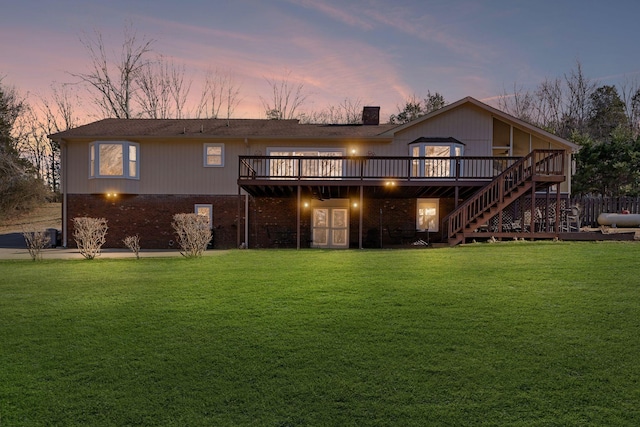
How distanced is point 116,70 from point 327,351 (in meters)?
37.2

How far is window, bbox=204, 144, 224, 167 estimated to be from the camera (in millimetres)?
18703

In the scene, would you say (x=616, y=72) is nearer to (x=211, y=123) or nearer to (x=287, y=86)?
(x=287, y=86)

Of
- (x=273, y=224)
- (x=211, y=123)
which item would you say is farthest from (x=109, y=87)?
(x=273, y=224)

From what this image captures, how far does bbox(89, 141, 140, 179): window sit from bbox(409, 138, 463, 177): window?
41.5 ft

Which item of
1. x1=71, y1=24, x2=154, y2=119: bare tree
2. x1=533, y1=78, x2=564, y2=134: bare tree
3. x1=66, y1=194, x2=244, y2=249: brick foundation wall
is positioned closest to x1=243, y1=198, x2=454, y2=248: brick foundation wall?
x1=66, y1=194, x2=244, y2=249: brick foundation wall

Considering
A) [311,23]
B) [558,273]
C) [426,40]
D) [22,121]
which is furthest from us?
[22,121]

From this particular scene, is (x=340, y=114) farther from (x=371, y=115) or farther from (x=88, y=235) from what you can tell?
(x=88, y=235)

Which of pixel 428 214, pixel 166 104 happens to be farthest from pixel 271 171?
pixel 166 104

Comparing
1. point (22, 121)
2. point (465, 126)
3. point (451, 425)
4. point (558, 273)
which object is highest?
point (22, 121)

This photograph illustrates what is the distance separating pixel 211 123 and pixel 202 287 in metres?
15.0

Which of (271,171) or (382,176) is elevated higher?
(271,171)

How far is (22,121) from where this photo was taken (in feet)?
126

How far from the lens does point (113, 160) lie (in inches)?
733

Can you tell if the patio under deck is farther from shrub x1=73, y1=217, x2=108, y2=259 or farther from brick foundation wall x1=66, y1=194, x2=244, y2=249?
shrub x1=73, y1=217, x2=108, y2=259
